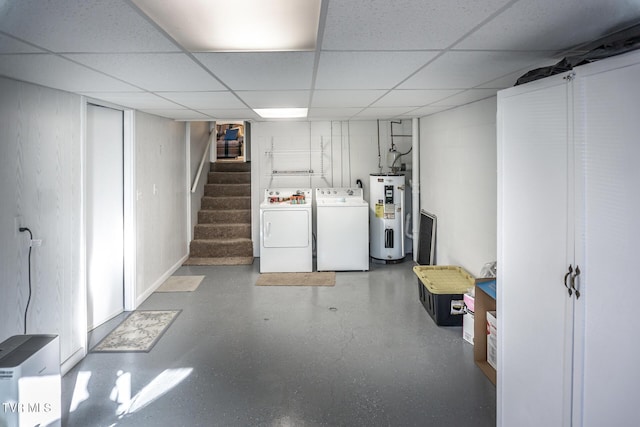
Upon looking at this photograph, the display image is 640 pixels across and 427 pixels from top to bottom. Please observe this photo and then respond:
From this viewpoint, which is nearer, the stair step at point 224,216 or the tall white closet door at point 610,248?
the tall white closet door at point 610,248

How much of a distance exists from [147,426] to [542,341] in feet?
6.84

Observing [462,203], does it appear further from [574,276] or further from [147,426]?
[147,426]

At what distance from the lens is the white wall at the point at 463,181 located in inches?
132

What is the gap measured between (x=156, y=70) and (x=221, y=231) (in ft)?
12.9

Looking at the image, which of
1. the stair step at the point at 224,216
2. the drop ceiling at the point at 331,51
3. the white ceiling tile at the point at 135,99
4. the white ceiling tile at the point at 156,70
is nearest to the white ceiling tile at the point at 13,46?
the drop ceiling at the point at 331,51

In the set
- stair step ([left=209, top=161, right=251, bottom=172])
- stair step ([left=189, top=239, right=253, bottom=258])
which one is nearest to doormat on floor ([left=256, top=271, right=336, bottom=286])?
stair step ([left=189, top=239, right=253, bottom=258])

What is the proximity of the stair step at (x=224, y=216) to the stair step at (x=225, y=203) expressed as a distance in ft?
0.49

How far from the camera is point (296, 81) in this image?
2.65 metres

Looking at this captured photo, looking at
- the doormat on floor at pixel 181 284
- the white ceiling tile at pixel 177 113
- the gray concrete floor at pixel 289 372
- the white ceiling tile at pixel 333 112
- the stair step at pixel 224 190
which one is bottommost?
the gray concrete floor at pixel 289 372

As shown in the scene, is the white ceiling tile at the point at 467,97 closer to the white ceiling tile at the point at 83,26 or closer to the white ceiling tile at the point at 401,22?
the white ceiling tile at the point at 401,22

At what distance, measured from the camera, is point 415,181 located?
5562mm

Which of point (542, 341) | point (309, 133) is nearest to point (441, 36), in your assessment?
point (542, 341)

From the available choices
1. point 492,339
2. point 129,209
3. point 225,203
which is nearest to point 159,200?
point 129,209

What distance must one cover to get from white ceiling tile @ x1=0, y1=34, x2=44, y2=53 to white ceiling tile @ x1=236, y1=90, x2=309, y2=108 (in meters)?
1.48
